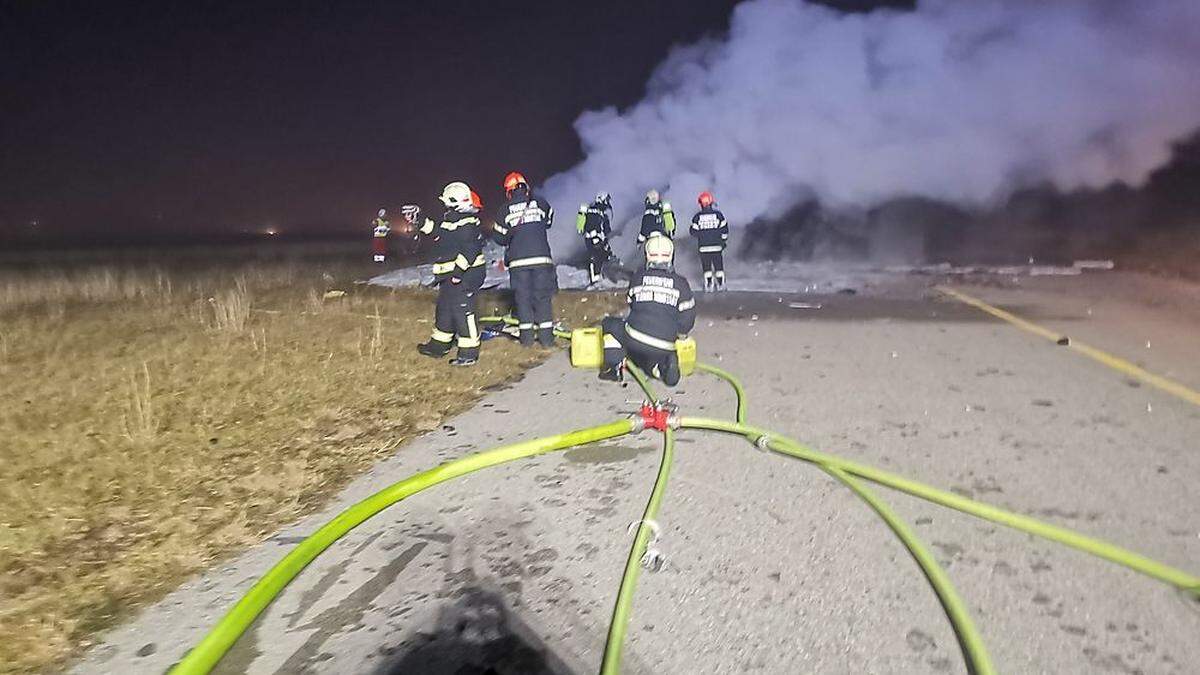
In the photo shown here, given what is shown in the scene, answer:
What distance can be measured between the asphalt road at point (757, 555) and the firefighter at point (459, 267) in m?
1.51

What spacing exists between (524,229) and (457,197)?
38.1 inches

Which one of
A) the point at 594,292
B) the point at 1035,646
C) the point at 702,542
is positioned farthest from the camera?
the point at 594,292

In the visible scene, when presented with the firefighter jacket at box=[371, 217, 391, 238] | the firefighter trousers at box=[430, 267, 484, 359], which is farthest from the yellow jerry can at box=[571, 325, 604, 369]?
the firefighter jacket at box=[371, 217, 391, 238]

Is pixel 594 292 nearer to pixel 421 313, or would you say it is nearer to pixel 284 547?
pixel 421 313

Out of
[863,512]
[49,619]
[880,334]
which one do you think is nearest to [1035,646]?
[863,512]

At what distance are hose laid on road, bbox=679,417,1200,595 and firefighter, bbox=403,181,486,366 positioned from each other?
3208 millimetres

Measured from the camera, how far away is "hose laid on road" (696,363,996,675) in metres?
2.61

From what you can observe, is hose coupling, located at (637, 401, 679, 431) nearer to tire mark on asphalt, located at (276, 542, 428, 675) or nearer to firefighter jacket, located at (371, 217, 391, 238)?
tire mark on asphalt, located at (276, 542, 428, 675)

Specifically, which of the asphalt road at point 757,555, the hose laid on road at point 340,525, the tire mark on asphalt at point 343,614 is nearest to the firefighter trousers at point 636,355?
the asphalt road at point 757,555

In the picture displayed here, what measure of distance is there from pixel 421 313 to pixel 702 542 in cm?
860

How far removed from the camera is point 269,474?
4.65 m

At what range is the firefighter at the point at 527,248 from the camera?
8258 mm

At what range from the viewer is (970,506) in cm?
380

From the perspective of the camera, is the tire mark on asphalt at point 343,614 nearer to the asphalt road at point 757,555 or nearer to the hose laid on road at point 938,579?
the asphalt road at point 757,555
